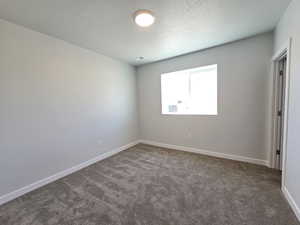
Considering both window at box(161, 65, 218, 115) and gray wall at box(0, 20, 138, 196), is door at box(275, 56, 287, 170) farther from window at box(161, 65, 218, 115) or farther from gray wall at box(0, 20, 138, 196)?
gray wall at box(0, 20, 138, 196)

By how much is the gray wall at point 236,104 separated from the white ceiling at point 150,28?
311mm

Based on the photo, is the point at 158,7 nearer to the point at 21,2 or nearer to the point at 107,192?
the point at 21,2

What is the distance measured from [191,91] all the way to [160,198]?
2588 millimetres

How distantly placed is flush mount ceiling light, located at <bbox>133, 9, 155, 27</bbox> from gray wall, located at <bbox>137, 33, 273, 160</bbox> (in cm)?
168

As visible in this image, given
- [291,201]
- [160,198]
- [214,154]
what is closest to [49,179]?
[160,198]

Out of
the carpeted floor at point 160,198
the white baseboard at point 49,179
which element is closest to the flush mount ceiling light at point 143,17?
the carpeted floor at point 160,198

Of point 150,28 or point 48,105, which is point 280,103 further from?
point 48,105

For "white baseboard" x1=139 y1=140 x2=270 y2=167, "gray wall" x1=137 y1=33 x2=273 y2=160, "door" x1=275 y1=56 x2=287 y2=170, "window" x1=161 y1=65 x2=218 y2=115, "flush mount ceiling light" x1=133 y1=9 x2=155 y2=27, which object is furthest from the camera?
"window" x1=161 y1=65 x2=218 y2=115

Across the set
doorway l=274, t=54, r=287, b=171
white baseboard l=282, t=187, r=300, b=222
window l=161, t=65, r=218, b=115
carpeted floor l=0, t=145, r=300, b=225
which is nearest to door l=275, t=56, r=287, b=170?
doorway l=274, t=54, r=287, b=171

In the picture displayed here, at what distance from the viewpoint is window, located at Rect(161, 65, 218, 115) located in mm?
3043

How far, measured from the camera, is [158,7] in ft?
5.23

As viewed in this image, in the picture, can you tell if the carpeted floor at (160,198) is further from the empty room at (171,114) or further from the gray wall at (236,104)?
the gray wall at (236,104)

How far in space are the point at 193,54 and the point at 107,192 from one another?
131 inches

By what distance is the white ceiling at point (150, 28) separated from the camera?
5.06 ft
